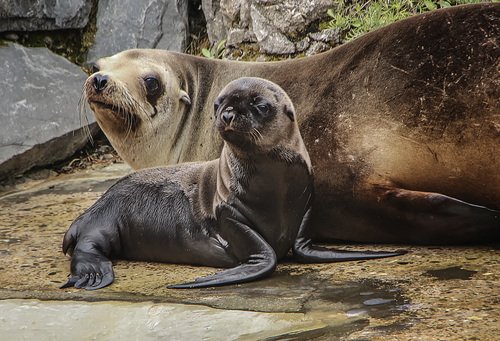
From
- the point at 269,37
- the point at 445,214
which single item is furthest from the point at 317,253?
the point at 269,37

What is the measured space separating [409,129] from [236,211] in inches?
40.7

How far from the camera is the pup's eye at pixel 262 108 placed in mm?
4371

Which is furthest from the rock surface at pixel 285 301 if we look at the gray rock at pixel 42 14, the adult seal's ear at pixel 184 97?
the gray rock at pixel 42 14

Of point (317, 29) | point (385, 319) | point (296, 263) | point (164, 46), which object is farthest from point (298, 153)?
point (164, 46)

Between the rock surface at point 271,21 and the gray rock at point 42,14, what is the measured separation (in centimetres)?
162

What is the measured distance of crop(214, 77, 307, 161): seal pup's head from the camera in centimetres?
430

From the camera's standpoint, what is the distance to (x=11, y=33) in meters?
9.10

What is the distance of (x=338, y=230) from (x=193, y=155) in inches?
59.4

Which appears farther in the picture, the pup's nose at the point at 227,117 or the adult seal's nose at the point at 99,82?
the adult seal's nose at the point at 99,82

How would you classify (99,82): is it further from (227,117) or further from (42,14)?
(42,14)

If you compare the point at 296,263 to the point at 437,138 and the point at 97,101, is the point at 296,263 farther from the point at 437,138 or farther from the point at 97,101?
the point at 97,101

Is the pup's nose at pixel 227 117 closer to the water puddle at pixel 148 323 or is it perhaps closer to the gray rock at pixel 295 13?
the water puddle at pixel 148 323

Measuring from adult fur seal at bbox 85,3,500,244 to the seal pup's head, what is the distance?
1.69ft

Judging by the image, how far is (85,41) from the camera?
376 inches
